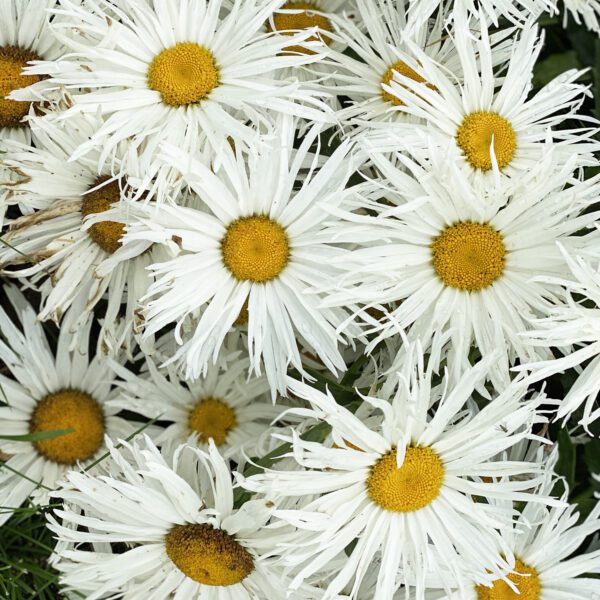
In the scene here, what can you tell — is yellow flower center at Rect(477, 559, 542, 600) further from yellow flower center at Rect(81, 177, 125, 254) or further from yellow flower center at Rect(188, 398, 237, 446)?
yellow flower center at Rect(81, 177, 125, 254)

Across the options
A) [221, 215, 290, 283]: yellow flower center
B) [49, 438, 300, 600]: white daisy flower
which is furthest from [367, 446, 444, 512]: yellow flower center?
[221, 215, 290, 283]: yellow flower center

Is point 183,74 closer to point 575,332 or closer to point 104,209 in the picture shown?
point 104,209

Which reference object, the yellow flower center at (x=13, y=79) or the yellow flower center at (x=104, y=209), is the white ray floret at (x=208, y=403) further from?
the yellow flower center at (x=13, y=79)

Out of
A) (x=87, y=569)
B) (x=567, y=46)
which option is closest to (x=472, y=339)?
(x=87, y=569)

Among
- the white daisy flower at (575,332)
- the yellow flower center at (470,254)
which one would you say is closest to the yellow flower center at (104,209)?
the yellow flower center at (470,254)

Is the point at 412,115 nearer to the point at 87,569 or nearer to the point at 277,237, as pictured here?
the point at 277,237

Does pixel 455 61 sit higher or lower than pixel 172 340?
higher
